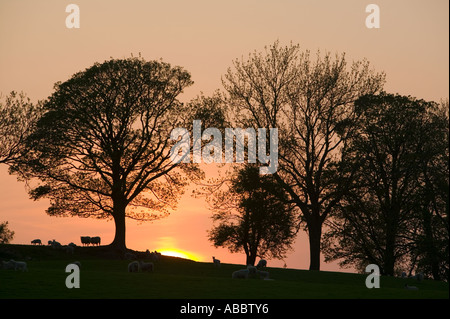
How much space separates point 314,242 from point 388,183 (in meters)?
10.8

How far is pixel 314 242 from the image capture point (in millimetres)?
60312

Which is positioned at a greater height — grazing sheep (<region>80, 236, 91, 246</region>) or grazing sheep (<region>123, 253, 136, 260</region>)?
grazing sheep (<region>80, 236, 91, 246</region>)

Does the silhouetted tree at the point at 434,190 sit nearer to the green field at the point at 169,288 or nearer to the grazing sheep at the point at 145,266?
the green field at the point at 169,288

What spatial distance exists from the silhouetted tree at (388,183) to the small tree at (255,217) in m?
6.30

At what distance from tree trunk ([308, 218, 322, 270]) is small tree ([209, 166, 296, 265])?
9.05ft

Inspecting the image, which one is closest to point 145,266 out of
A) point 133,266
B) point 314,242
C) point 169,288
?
point 133,266

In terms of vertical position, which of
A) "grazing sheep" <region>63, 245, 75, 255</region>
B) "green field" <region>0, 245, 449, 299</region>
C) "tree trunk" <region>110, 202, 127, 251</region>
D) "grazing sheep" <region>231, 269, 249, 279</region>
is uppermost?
"tree trunk" <region>110, 202, 127, 251</region>

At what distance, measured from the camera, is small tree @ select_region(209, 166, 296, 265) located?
60750 mm

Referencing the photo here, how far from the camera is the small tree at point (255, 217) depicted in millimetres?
60750

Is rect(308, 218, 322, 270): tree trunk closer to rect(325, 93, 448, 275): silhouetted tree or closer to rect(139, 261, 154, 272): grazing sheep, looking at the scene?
rect(325, 93, 448, 275): silhouetted tree

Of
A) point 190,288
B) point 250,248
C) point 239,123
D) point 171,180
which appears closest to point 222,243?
point 250,248

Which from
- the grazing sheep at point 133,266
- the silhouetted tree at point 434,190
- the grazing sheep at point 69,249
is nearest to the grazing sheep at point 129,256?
the grazing sheep at point 69,249

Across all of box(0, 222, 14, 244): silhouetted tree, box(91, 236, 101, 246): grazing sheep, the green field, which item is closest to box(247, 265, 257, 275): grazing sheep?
the green field

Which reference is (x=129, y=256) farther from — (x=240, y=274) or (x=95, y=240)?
(x=240, y=274)
